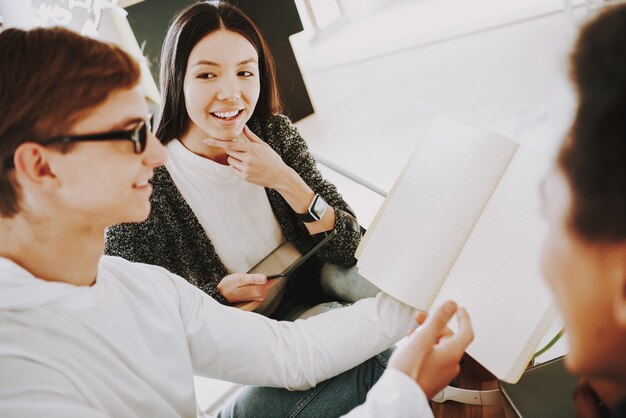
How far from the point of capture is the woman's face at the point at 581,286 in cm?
53

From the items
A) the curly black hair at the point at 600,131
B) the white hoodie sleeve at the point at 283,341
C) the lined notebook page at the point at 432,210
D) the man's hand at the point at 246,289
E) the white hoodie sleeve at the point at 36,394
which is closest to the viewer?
the curly black hair at the point at 600,131

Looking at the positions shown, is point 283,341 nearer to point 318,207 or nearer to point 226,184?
point 318,207

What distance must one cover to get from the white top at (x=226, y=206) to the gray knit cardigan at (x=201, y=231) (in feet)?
0.10

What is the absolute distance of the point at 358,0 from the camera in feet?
18.0

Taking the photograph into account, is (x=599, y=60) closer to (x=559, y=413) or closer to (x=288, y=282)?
(x=559, y=413)

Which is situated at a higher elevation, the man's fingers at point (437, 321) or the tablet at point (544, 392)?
the man's fingers at point (437, 321)

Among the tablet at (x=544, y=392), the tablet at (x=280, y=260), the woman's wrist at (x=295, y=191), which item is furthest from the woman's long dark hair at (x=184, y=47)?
the tablet at (x=544, y=392)

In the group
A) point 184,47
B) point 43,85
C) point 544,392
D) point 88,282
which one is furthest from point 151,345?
point 184,47

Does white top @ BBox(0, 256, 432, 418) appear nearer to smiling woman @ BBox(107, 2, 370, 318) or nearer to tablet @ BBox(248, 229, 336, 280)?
smiling woman @ BBox(107, 2, 370, 318)

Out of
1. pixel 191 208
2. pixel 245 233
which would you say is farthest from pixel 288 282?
pixel 191 208

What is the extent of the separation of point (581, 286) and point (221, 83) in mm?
1171

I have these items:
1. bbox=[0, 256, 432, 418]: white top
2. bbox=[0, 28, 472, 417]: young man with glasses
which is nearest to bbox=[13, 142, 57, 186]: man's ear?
bbox=[0, 28, 472, 417]: young man with glasses

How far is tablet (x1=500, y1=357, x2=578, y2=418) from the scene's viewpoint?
0.97m

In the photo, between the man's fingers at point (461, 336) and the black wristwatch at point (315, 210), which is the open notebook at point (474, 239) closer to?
the man's fingers at point (461, 336)
